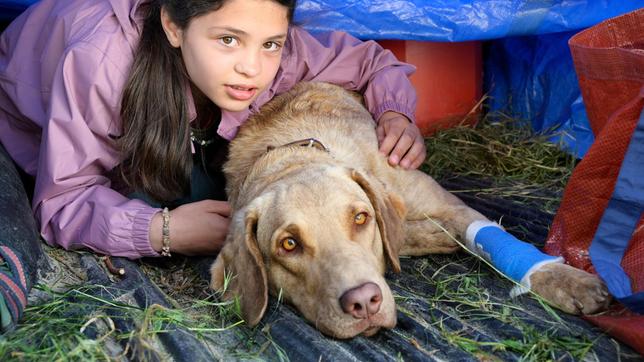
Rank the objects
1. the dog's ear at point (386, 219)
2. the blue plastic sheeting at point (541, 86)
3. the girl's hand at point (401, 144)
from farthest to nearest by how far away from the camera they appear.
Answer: the blue plastic sheeting at point (541, 86), the girl's hand at point (401, 144), the dog's ear at point (386, 219)

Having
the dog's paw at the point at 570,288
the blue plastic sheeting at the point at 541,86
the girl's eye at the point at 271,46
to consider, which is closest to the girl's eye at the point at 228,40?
the girl's eye at the point at 271,46

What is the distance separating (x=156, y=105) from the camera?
149 inches

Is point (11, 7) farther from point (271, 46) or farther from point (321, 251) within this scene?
point (321, 251)

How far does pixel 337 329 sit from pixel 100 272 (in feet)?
4.70

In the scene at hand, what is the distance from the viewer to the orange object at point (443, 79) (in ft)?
18.2

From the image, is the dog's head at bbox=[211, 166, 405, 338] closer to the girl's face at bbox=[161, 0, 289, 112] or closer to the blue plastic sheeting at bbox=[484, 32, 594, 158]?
the girl's face at bbox=[161, 0, 289, 112]

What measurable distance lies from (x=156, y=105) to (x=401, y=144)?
144 centimetres

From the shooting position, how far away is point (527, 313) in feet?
9.45

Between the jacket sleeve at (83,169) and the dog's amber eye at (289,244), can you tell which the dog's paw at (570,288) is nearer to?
the dog's amber eye at (289,244)

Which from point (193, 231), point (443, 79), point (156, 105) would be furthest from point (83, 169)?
point (443, 79)

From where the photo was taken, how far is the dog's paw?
2788 millimetres

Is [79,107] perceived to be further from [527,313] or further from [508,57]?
[508,57]

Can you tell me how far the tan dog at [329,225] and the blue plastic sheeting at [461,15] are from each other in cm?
97

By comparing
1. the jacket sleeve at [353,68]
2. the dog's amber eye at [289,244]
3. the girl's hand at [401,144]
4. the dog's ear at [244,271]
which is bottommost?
the dog's ear at [244,271]
